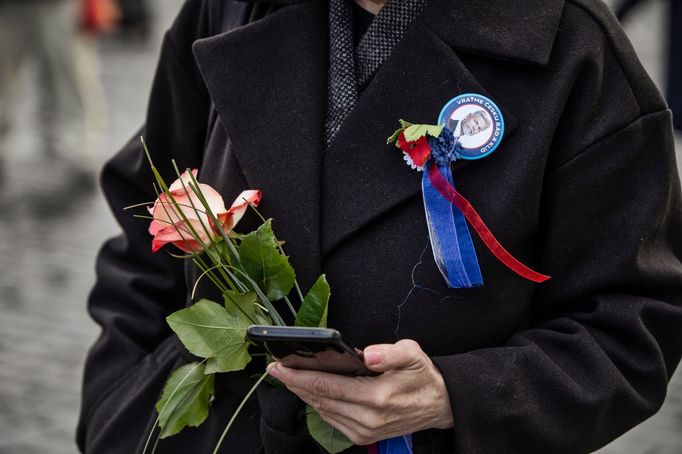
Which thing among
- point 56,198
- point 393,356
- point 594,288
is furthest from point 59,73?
point 393,356

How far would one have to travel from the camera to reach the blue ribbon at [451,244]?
5.41ft

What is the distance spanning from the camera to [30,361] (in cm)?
441

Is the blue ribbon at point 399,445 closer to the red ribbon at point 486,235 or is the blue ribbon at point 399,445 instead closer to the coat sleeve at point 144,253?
the red ribbon at point 486,235

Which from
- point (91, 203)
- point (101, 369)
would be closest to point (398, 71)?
point (101, 369)

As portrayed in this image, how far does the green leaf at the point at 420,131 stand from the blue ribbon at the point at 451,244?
65 mm

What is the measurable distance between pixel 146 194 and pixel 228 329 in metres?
0.63

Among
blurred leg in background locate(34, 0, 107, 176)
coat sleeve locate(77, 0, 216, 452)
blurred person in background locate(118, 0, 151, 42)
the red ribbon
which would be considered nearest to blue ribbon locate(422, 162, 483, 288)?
the red ribbon

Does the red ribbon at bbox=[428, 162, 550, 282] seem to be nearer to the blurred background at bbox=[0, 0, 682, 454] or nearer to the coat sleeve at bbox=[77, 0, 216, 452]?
the coat sleeve at bbox=[77, 0, 216, 452]

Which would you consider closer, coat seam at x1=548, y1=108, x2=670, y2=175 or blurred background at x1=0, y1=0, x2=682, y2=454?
coat seam at x1=548, y1=108, x2=670, y2=175

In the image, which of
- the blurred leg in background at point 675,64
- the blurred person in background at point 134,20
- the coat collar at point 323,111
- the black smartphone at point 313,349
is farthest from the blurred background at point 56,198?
the black smartphone at point 313,349

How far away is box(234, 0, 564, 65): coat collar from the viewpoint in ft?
5.57

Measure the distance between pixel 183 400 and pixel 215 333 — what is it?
0.61 feet

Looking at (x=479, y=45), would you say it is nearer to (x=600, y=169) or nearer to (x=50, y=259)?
(x=600, y=169)

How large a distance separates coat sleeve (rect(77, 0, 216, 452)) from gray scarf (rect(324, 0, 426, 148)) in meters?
0.31
